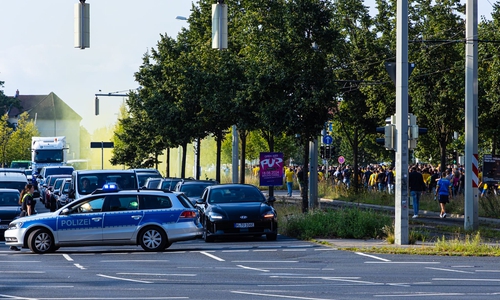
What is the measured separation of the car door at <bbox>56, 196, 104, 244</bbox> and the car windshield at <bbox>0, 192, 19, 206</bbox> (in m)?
8.24

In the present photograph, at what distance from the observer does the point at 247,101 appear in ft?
108

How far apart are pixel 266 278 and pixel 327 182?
3897cm

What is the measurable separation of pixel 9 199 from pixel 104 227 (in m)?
8.90

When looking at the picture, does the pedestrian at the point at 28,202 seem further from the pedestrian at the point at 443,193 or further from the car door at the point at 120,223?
the pedestrian at the point at 443,193

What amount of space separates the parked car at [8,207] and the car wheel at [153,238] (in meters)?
7.77

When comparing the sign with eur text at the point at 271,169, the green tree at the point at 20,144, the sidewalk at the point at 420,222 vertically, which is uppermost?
the green tree at the point at 20,144

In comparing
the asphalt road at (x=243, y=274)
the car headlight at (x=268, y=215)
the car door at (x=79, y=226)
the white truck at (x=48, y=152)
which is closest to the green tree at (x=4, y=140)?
the white truck at (x=48, y=152)

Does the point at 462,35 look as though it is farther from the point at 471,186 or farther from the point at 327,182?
the point at 471,186

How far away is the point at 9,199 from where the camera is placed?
2967cm

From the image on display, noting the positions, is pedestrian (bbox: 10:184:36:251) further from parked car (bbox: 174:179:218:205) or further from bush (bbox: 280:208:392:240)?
bush (bbox: 280:208:392:240)

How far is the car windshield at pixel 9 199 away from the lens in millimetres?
29484

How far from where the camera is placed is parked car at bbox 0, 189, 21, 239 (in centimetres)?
2822

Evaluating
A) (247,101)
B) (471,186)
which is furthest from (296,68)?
(471,186)

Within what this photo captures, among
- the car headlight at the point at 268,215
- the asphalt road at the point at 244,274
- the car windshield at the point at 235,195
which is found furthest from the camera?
the car windshield at the point at 235,195
